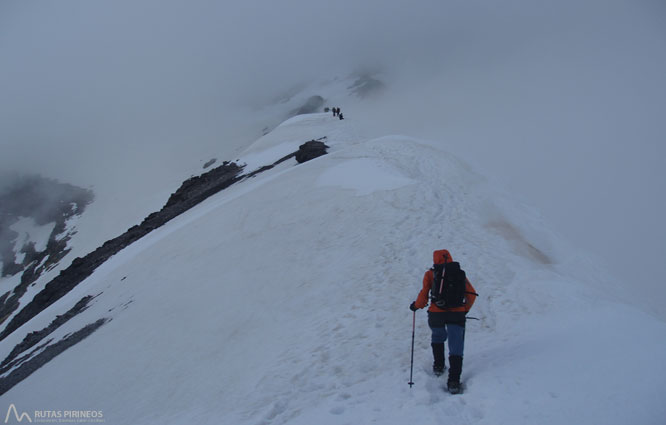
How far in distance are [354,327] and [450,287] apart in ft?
10.3

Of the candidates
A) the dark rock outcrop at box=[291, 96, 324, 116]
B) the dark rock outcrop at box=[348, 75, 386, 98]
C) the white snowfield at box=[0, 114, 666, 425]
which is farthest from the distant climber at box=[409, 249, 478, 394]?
the dark rock outcrop at box=[348, 75, 386, 98]

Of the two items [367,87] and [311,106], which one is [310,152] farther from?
[367,87]

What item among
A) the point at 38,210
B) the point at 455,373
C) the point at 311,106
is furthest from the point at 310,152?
the point at 38,210

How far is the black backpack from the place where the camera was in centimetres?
570

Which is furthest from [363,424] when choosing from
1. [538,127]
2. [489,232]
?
[538,127]

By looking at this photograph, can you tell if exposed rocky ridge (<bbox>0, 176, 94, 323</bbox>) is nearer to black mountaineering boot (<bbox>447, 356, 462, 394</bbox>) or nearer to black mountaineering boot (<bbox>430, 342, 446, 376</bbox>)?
black mountaineering boot (<bbox>430, 342, 446, 376</bbox>)

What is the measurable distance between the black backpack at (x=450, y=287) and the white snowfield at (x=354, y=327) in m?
1.39

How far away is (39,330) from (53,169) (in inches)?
6083

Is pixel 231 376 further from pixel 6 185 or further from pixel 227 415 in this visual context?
pixel 6 185

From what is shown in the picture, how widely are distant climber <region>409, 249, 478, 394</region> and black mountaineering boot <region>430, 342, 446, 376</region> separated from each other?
0.18 metres

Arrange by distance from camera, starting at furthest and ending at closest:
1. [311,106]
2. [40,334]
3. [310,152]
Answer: [311,106] < [310,152] < [40,334]

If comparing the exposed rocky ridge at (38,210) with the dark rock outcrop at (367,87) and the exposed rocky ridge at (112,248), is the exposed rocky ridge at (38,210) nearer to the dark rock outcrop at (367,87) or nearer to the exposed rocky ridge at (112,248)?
the exposed rocky ridge at (112,248)

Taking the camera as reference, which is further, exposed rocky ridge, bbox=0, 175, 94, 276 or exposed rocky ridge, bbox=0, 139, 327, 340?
exposed rocky ridge, bbox=0, 175, 94, 276

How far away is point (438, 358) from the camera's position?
612cm
